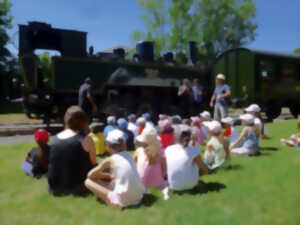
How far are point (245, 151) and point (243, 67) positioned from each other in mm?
10221

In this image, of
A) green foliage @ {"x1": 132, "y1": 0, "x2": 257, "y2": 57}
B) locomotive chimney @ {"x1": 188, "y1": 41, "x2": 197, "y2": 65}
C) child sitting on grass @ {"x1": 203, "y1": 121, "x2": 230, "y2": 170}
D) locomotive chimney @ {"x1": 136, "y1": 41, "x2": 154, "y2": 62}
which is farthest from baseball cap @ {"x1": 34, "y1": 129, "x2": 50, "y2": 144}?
green foliage @ {"x1": 132, "y1": 0, "x2": 257, "y2": 57}

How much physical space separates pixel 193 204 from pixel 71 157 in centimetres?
159

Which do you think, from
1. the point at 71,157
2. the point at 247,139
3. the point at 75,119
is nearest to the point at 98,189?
the point at 71,157

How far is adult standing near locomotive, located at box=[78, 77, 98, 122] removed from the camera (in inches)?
359

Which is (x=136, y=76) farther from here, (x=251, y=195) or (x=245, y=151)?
(x=251, y=195)

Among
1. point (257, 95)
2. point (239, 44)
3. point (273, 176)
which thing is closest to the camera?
point (273, 176)

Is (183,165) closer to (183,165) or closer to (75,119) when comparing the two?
(183,165)

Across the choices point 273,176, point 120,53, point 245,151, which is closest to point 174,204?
point 273,176

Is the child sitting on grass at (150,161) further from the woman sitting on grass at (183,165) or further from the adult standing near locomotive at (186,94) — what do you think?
the adult standing near locomotive at (186,94)

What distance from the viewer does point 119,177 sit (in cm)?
333

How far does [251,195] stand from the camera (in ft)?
11.8

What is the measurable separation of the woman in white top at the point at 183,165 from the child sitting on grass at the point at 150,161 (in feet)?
0.65

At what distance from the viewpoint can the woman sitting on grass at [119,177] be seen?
130 inches


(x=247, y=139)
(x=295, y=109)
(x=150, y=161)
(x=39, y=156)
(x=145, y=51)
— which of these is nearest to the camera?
(x=150, y=161)
